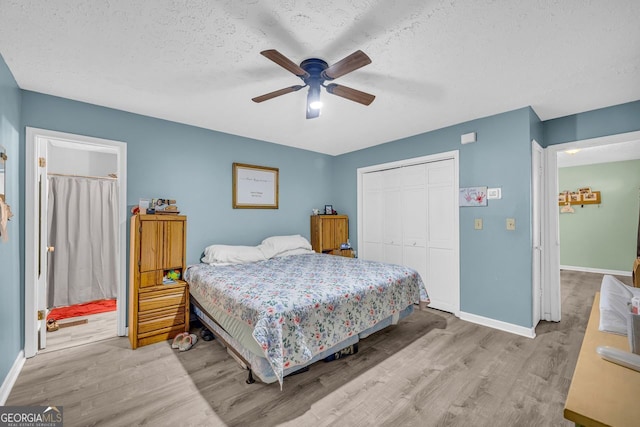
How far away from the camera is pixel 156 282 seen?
9.56 ft

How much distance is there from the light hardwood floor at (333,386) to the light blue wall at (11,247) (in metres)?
0.30

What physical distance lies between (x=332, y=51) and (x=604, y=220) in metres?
7.37

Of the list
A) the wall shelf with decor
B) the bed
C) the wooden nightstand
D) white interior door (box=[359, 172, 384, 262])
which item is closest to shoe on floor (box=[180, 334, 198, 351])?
the bed

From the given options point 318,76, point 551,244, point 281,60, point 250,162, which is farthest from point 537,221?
point 250,162

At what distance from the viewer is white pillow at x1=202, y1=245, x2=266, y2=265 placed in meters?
3.36

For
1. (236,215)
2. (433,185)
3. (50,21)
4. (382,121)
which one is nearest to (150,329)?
(236,215)

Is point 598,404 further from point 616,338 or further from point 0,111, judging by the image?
point 0,111

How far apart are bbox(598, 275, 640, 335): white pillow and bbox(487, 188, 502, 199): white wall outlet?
A: 1.69 metres

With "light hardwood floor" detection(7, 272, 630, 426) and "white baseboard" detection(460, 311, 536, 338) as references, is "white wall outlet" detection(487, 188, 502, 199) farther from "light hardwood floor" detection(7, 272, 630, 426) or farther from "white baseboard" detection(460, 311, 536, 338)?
"light hardwood floor" detection(7, 272, 630, 426)

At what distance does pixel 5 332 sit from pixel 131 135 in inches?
82.5

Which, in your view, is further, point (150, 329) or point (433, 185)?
point (433, 185)

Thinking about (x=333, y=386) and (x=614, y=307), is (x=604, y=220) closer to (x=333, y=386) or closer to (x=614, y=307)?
(x=614, y=307)

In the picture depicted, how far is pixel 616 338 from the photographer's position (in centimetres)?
112

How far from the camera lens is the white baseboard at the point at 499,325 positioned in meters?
2.94
